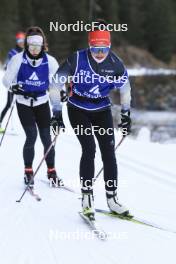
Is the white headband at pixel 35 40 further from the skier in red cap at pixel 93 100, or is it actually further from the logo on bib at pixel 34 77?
the skier in red cap at pixel 93 100

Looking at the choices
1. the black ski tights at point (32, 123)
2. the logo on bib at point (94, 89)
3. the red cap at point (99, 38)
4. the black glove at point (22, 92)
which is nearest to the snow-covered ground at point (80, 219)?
the black ski tights at point (32, 123)

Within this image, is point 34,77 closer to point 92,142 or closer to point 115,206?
point 92,142

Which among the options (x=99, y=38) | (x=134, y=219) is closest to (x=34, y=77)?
(x=99, y=38)

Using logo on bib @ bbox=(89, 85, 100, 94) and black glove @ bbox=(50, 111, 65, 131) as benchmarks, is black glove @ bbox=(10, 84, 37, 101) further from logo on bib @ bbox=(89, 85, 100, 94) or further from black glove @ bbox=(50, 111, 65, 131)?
logo on bib @ bbox=(89, 85, 100, 94)

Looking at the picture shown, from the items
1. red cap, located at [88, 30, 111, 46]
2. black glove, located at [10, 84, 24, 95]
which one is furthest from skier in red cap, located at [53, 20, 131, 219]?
black glove, located at [10, 84, 24, 95]

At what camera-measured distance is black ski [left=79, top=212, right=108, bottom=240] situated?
4902 mm

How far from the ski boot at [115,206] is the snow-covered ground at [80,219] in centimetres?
11

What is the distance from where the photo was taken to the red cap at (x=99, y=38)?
207 inches

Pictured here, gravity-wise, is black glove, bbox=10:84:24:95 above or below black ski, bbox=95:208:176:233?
above

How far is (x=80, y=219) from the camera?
18.2 feet

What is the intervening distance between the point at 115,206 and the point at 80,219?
1.28ft

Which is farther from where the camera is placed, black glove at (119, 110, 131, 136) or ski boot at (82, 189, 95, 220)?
black glove at (119, 110, 131, 136)

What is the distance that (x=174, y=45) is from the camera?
65125 millimetres

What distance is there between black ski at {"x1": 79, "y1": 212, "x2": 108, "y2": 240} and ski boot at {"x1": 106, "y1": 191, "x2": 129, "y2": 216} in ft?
1.05
